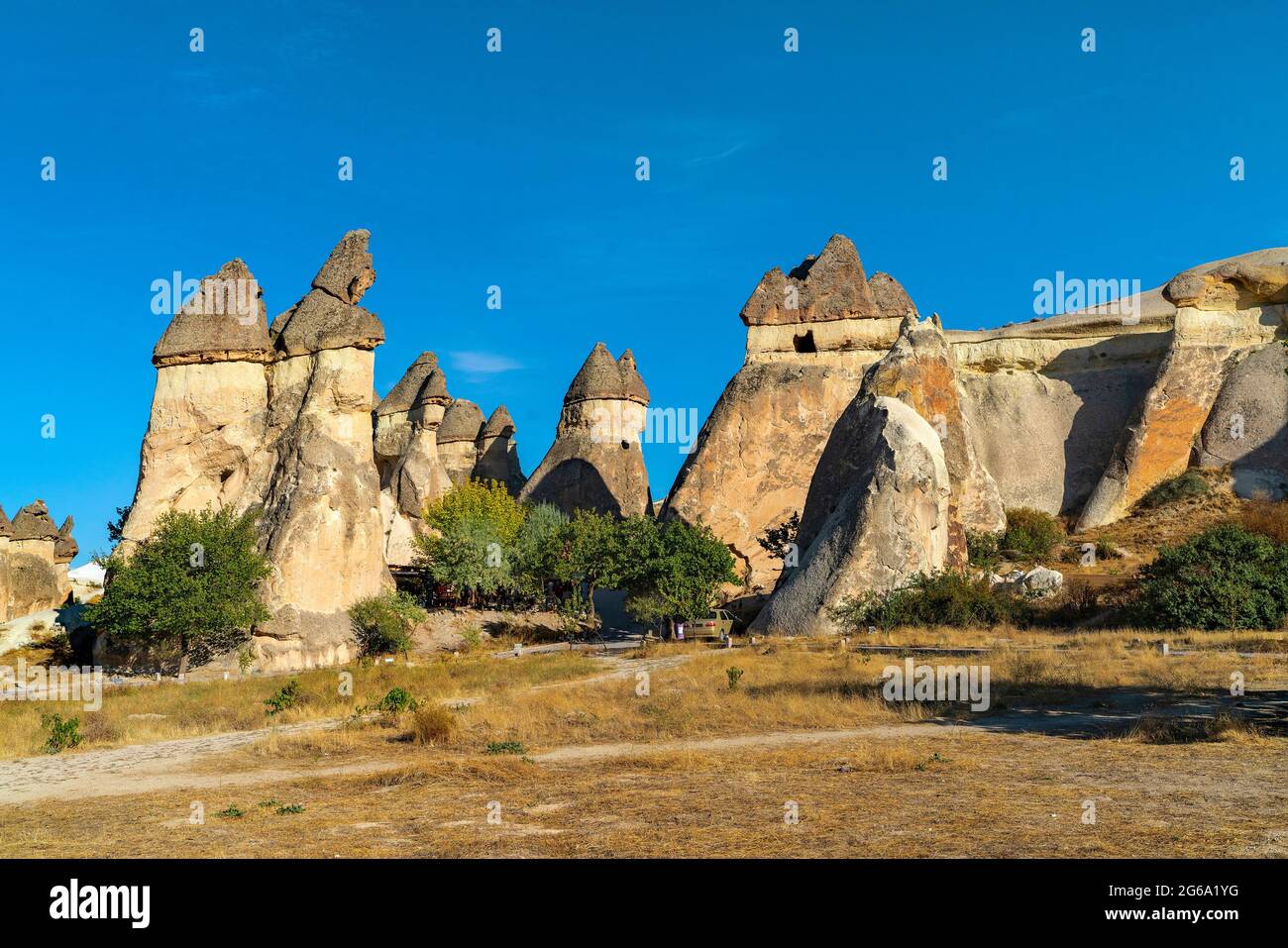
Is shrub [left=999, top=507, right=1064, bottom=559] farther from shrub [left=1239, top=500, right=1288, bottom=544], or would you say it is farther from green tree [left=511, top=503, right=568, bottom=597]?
green tree [left=511, top=503, right=568, bottom=597]

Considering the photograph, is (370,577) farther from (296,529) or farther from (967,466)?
(967,466)

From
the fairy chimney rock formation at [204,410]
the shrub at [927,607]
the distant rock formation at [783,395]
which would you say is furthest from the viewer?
the distant rock formation at [783,395]

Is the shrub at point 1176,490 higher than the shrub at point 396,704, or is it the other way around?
the shrub at point 1176,490

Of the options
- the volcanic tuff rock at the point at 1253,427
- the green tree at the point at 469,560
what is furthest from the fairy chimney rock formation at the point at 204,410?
the volcanic tuff rock at the point at 1253,427

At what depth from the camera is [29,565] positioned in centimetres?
4450

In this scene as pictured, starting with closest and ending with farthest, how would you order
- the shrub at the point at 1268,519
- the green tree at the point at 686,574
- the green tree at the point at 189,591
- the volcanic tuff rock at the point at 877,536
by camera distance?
the green tree at the point at 189,591 < the volcanic tuff rock at the point at 877,536 < the green tree at the point at 686,574 < the shrub at the point at 1268,519

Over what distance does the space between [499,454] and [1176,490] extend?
28.0 metres

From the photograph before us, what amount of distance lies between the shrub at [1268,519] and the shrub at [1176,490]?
2.48m

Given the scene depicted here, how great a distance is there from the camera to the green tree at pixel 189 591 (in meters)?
21.7

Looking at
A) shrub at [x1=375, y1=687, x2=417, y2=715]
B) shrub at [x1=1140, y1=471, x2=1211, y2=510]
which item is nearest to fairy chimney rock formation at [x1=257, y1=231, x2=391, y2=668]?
shrub at [x1=375, y1=687, x2=417, y2=715]

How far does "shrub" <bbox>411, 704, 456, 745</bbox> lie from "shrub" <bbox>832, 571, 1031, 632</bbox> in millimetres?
12076

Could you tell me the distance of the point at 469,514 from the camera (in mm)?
34781

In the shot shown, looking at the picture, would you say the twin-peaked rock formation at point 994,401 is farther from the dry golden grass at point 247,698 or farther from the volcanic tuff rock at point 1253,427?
the dry golden grass at point 247,698
